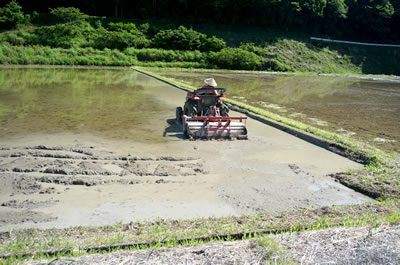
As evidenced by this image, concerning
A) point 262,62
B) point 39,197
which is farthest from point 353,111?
point 262,62

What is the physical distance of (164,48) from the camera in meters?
46.0

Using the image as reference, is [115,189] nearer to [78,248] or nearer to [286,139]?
[78,248]

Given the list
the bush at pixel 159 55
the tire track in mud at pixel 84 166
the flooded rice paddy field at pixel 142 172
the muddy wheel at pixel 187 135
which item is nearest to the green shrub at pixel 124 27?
the bush at pixel 159 55

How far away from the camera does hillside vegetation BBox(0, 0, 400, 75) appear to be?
38.0m

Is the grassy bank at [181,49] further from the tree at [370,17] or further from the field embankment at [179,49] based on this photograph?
the tree at [370,17]

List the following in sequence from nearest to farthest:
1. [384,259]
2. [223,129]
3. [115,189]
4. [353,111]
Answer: [384,259]
[115,189]
[223,129]
[353,111]

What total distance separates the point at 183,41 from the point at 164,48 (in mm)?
2666

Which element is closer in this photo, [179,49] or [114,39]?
[114,39]

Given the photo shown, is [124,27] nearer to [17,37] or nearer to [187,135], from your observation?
[17,37]

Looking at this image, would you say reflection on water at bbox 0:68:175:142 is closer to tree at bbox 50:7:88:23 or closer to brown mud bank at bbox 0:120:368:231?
brown mud bank at bbox 0:120:368:231

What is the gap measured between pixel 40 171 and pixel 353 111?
47.5 feet

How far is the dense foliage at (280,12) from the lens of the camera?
59156 mm

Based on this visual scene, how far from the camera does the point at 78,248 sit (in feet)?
11.6

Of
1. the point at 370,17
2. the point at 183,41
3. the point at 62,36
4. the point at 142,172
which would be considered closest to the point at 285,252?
the point at 142,172
